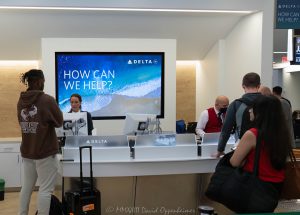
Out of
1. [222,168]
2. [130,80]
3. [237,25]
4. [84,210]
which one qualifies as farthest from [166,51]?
[222,168]

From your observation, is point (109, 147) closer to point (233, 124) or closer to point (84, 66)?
point (233, 124)

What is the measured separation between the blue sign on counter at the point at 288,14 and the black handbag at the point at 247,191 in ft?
12.3

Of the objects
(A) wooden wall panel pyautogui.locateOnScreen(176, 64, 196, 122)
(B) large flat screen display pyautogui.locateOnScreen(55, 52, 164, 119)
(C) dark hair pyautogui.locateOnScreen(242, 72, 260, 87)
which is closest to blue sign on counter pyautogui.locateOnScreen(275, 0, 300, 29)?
(B) large flat screen display pyautogui.locateOnScreen(55, 52, 164, 119)

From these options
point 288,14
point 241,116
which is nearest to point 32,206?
point 241,116

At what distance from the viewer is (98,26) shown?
637 cm

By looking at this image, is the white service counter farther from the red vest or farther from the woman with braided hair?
the red vest

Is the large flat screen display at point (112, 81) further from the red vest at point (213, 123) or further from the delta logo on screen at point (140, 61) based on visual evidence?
the red vest at point (213, 123)

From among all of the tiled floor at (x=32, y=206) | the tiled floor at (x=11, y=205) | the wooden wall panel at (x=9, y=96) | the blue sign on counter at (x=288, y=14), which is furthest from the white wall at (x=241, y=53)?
the tiled floor at (x=11, y=205)

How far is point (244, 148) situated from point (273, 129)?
227 mm

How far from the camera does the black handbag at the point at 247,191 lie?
8.89 feet

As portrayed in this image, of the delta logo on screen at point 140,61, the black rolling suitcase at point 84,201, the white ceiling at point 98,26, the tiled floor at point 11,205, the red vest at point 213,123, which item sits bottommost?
the tiled floor at point 11,205

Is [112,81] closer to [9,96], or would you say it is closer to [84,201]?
[9,96]

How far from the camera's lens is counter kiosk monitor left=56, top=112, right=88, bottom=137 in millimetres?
4402

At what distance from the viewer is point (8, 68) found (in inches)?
277
